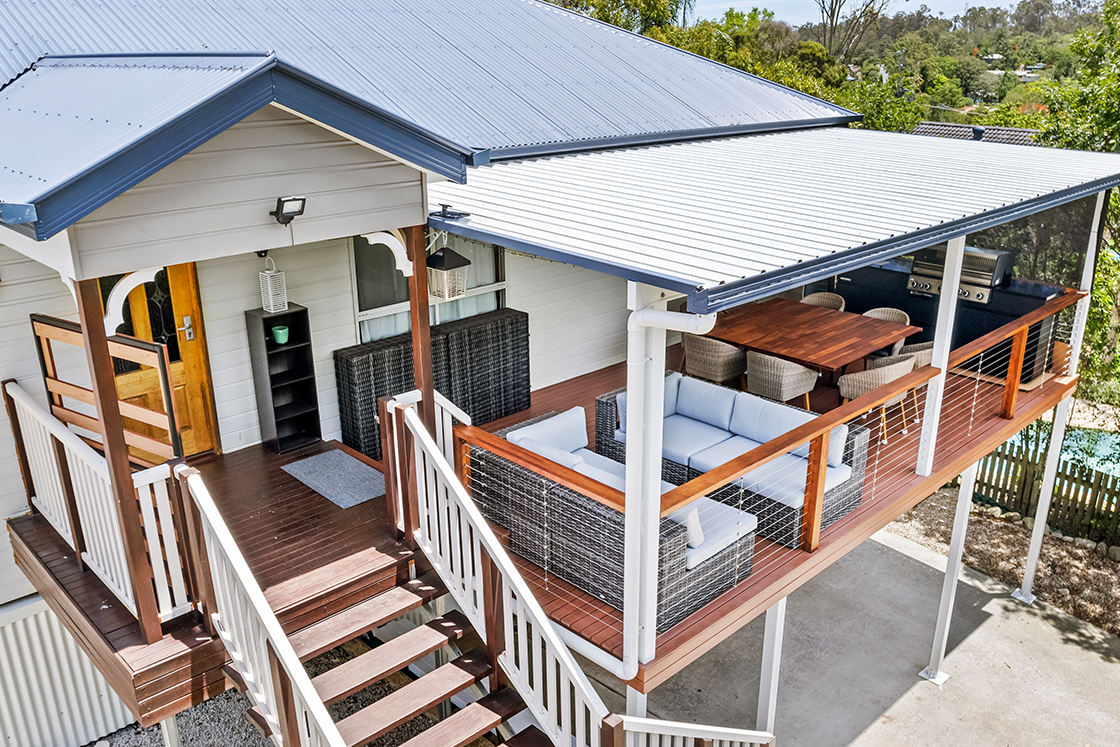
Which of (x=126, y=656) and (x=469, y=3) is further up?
(x=469, y=3)

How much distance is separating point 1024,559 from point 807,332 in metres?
4.40

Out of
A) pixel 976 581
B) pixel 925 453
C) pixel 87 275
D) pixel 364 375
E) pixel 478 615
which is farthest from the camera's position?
pixel 976 581

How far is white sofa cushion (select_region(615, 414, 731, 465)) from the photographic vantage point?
7.08m

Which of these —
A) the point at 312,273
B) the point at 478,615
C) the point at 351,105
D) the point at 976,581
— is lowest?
the point at 976,581

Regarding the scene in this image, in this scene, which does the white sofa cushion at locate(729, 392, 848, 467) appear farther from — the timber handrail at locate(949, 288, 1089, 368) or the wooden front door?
the wooden front door

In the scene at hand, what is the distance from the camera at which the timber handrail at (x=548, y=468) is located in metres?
4.95

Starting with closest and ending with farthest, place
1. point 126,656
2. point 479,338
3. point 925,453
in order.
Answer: point 126,656
point 925,453
point 479,338

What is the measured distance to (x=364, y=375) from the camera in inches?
300

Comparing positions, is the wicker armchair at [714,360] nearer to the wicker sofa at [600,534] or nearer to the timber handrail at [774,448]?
the timber handrail at [774,448]

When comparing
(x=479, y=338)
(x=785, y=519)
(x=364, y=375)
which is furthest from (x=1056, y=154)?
(x=364, y=375)

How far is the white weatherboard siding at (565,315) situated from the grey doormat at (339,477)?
271 centimetres

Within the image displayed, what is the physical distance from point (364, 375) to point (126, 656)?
3.34 m

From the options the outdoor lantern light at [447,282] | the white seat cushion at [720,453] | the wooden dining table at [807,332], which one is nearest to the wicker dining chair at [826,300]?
the wooden dining table at [807,332]

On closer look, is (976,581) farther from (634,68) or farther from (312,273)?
(312,273)
